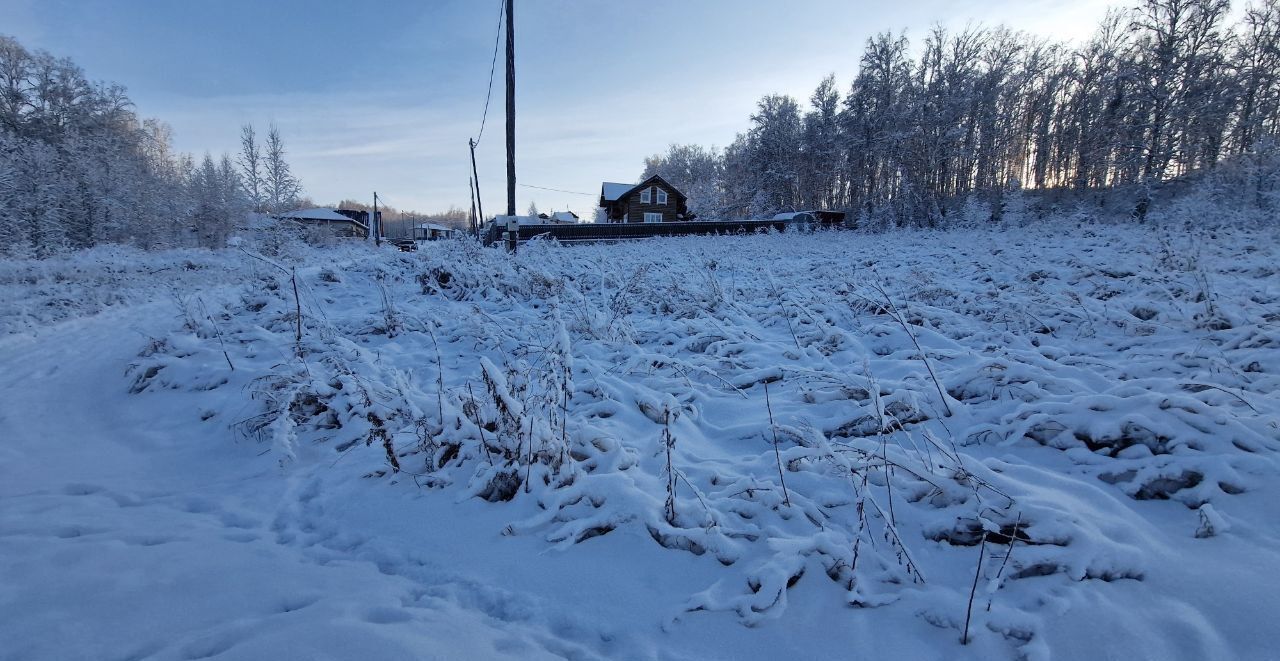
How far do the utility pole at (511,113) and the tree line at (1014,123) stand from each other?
1973 centimetres

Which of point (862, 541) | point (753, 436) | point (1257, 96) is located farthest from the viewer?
point (1257, 96)

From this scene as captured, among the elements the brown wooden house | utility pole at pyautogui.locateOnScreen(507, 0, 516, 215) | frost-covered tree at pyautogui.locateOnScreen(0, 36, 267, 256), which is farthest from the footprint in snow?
the brown wooden house

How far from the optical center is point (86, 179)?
73.0ft

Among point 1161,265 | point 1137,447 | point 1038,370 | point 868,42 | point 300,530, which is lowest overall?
point 300,530

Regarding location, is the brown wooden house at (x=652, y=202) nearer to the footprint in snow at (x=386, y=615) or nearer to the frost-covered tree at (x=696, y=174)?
the frost-covered tree at (x=696, y=174)

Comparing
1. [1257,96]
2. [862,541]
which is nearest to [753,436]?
[862,541]

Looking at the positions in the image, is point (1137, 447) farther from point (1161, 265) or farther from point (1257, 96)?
point (1257, 96)

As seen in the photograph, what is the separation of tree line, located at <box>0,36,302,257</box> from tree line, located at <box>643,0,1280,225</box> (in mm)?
36508

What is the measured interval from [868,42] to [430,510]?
35.8 meters

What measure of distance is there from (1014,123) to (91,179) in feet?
165

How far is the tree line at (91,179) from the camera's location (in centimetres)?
1853

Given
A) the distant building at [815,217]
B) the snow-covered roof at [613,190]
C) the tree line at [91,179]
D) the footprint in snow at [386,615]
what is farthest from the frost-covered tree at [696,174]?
the footprint in snow at [386,615]

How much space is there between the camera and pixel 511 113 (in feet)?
34.9

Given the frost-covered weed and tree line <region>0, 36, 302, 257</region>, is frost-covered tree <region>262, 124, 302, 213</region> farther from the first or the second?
the frost-covered weed
